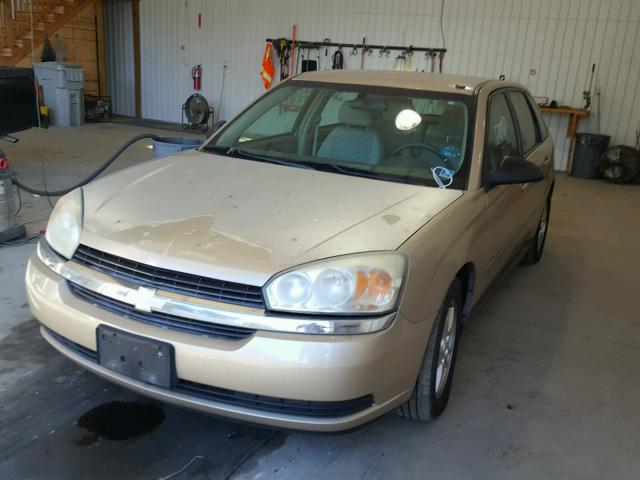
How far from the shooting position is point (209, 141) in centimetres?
315

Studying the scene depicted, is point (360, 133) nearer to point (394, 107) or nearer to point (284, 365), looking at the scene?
point (394, 107)

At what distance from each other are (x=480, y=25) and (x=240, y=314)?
9150 mm

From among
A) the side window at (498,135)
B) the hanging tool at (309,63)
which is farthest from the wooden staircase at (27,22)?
the side window at (498,135)

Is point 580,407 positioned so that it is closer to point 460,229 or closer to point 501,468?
point 501,468

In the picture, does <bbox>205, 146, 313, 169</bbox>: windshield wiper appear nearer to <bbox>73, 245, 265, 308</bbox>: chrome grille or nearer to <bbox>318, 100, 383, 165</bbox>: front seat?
<bbox>318, 100, 383, 165</bbox>: front seat

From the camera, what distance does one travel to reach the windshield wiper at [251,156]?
279 cm

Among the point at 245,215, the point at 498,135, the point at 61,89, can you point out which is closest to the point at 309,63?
the point at 61,89

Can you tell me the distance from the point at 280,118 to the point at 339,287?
69.0 inches

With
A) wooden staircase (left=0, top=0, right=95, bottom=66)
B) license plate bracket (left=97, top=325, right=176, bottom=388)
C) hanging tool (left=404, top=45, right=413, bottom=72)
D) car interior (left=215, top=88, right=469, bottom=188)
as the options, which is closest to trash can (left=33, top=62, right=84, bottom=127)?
wooden staircase (left=0, top=0, right=95, bottom=66)

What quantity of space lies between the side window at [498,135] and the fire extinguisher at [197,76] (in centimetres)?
1000

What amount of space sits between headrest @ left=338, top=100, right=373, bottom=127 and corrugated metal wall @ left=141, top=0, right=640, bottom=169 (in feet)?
24.2

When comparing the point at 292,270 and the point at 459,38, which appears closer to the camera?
the point at 292,270

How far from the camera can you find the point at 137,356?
1.85m

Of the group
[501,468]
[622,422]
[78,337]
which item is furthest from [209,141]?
[622,422]
